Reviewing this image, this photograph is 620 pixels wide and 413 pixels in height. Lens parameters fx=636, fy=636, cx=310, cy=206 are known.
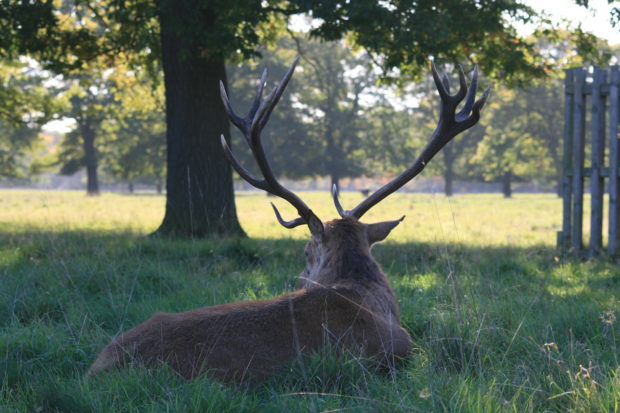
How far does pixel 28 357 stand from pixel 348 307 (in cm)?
207

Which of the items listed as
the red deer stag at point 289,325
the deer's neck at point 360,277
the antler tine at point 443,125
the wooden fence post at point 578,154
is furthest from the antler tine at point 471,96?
the wooden fence post at point 578,154

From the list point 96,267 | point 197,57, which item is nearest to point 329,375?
point 96,267

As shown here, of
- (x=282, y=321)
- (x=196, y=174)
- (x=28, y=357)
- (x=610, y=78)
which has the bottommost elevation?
(x=28, y=357)

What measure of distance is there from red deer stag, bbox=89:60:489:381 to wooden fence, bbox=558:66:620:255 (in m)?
5.84

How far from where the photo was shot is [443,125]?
16.2ft

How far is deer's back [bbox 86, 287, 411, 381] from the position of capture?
10.3 feet

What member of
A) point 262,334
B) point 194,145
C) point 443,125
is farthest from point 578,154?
point 262,334

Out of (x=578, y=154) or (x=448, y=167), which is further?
(x=448, y=167)

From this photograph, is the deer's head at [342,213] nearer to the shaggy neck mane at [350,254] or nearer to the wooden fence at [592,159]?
the shaggy neck mane at [350,254]

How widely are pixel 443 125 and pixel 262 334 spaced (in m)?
2.49

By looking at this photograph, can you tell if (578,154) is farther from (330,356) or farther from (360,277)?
(330,356)

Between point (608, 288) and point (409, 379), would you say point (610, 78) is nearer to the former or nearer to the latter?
point (608, 288)

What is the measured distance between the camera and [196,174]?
34.9 ft

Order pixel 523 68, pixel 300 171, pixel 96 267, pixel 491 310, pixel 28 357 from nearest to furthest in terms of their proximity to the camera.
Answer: pixel 28 357, pixel 491 310, pixel 96 267, pixel 523 68, pixel 300 171
